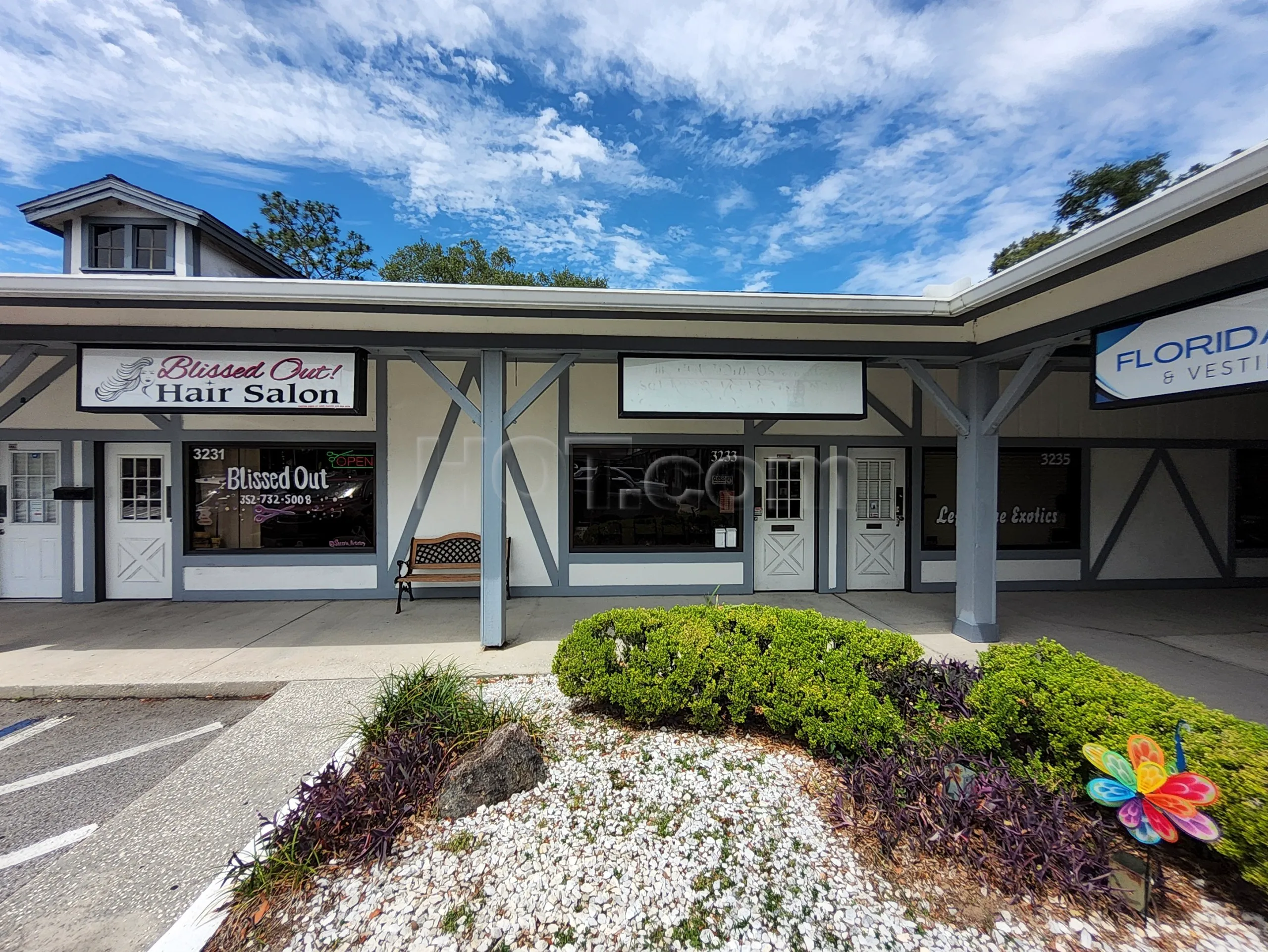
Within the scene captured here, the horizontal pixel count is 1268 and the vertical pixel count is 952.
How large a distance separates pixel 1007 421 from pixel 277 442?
918cm

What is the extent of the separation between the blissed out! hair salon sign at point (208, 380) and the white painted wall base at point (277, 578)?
246 cm

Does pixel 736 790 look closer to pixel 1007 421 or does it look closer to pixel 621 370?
pixel 621 370

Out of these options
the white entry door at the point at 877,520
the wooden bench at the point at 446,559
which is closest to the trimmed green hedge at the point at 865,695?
the wooden bench at the point at 446,559

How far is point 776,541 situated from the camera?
6477mm

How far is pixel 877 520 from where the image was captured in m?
6.58

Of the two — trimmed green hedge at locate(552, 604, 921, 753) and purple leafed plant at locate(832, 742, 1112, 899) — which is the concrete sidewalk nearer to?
trimmed green hedge at locate(552, 604, 921, 753)

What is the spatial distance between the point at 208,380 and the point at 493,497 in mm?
2547

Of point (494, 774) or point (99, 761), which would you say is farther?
point (99, 761)

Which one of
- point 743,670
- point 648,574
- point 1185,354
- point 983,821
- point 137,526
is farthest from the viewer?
point 648,574

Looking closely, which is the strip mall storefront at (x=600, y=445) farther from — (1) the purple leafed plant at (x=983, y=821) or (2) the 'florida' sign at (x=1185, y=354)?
(1) the purple leafed plant at (x=983, y=821)

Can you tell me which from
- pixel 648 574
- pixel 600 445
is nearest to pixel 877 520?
pixel 648 574

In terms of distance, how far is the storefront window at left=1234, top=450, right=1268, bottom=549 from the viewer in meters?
6.87

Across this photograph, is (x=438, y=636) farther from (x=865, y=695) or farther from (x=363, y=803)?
(x=865, y=695)

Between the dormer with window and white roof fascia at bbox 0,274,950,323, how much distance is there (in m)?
7.27
